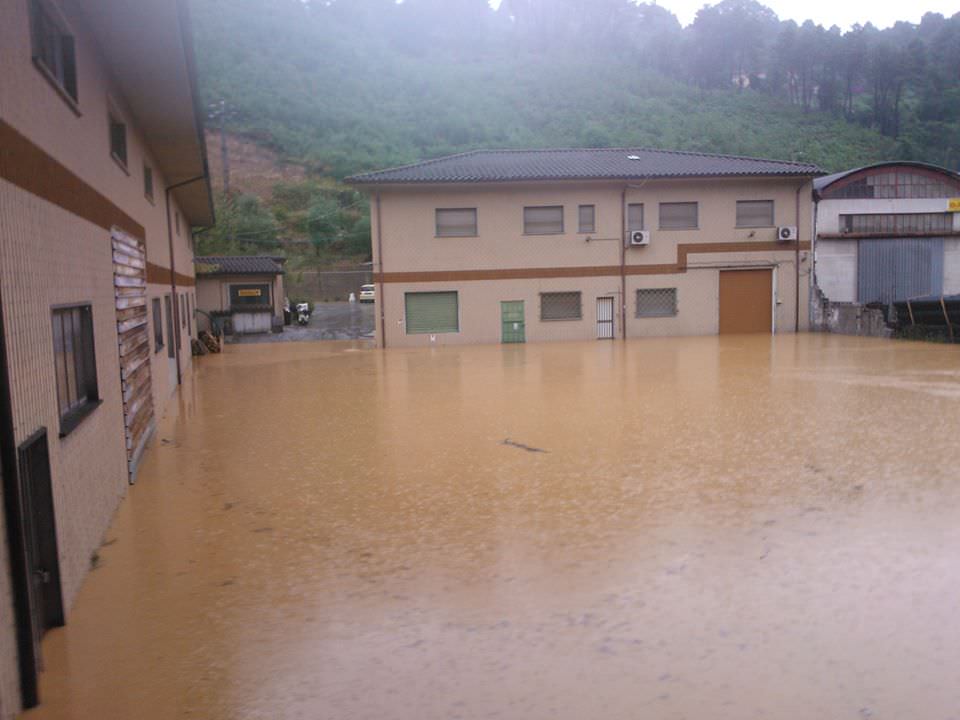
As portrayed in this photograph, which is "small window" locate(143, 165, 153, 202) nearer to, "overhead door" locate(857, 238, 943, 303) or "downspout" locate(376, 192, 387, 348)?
"downspout" locate(376, 192, 387, 348)

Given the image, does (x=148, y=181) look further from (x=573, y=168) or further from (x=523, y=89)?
(x=523, y=89)

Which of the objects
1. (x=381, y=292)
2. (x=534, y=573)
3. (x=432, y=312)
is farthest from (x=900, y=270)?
(x=534, y=573)

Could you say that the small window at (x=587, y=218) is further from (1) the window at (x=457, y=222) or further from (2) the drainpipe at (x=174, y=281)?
(2) the drainpipe at (x=174, y=281)

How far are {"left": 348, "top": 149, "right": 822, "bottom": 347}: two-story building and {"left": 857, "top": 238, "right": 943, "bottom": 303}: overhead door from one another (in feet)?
11.9

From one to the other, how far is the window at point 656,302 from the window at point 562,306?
2140 millimetres

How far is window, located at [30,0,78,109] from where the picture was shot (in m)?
5.73

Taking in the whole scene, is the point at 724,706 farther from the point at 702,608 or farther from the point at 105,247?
the point at 105,247

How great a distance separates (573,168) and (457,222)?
450 centimetres

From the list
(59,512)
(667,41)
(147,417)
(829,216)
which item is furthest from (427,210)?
(667,41)

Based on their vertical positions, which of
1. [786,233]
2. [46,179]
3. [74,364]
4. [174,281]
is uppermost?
[786,233]

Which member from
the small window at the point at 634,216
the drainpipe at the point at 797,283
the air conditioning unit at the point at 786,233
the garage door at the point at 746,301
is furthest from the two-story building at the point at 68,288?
the drainpipe at the point at 797,283

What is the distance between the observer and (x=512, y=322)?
27.0m

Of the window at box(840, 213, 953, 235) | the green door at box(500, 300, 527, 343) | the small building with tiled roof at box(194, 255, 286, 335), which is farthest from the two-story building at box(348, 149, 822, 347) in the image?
the small building with tiled roof at box(194, 255, 286, 335)

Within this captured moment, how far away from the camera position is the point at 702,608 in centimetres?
455
